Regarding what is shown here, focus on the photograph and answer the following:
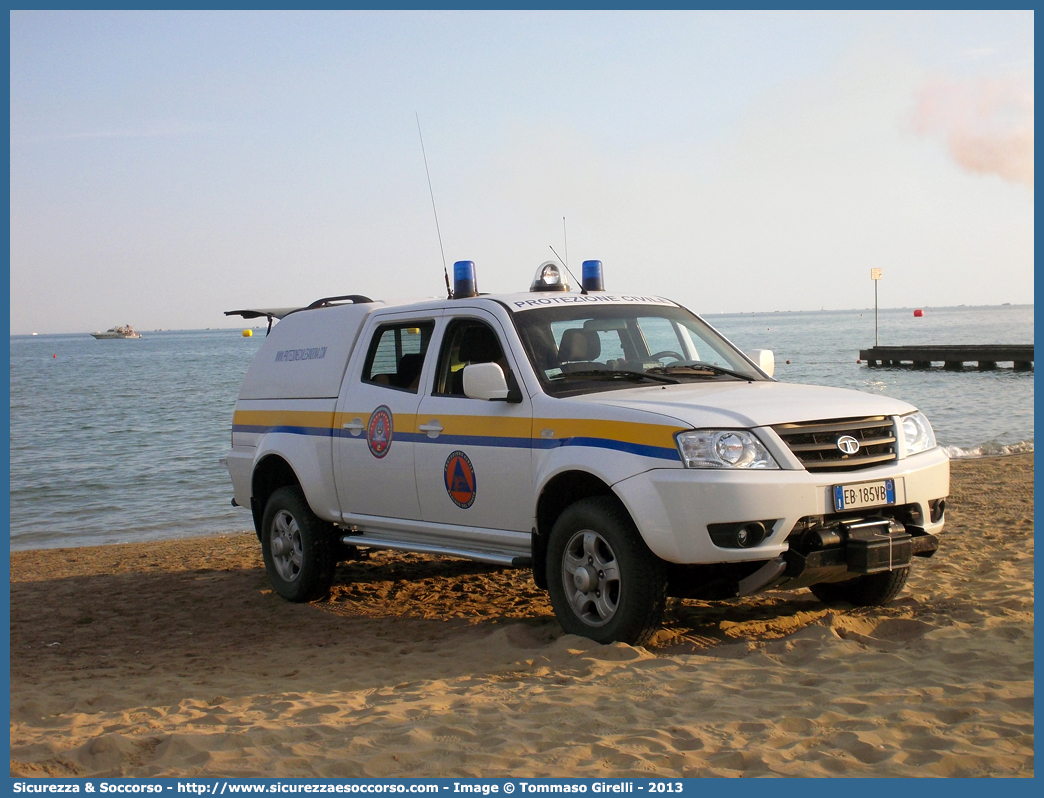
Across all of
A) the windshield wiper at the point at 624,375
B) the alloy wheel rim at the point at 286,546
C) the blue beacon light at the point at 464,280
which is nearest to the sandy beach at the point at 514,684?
the alloy wheel rim at the point at 286,546

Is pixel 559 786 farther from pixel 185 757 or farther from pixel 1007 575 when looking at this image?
pixel 1007 575

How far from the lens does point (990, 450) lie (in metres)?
19.1

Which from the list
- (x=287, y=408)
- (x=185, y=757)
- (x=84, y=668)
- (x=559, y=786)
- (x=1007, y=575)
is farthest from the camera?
(x=287, y=408)

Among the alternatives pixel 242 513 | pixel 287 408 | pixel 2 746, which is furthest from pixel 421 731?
pixel 242 513

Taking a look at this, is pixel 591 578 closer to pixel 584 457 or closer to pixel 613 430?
pixel 584 457

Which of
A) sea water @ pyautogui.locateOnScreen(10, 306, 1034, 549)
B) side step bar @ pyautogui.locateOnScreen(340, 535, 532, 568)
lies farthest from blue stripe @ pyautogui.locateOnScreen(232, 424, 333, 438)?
sea water @ pyautogui.locateOnScreen(10, 306, 1034, 549)

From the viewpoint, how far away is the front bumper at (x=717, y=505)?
209 inches

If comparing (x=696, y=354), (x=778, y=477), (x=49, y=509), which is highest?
(x=696, y=354)

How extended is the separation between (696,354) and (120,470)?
16.7 metres

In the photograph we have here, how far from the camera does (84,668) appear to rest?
259 inches

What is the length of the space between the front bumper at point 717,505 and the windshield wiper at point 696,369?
128cm

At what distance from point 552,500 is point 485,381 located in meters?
0.79

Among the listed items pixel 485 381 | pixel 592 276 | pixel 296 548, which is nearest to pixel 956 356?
pixel 592 276

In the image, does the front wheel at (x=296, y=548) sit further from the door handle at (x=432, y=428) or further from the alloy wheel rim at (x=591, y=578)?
the alloy wheel rim at (x=591, y=578)
